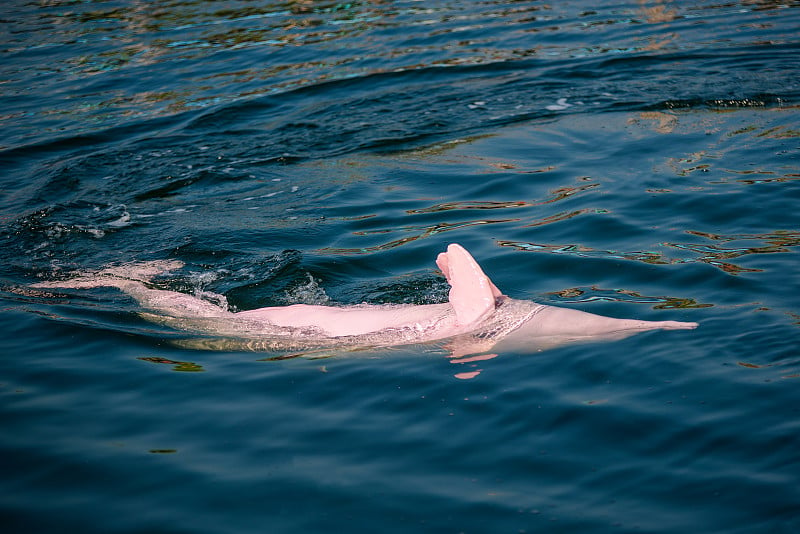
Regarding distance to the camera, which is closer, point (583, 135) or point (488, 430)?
point (488, 430)

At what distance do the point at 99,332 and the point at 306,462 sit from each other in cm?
278

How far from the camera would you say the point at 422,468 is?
442 centimetres

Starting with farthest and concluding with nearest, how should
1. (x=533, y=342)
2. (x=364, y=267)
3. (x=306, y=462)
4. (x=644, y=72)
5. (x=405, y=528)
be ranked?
(x=644, y=72), (x=364, y=267), (x=533, y=342), (x=306, y=462), (x=405, y=528)

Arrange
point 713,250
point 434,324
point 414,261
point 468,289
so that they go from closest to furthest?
point 468,289 → point 434,324 → point 713,250 → point 414,261

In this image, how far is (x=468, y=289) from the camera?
5891 mm

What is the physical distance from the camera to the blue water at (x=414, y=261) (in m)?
4.25

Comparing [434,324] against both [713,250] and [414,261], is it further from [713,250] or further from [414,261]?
[713,250]

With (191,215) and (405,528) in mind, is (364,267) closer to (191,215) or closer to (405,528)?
(191,215)


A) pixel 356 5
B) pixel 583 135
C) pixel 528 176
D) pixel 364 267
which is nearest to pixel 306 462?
pixel 364 267

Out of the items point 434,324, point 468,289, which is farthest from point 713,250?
point 434,324

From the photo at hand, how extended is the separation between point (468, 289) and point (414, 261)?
197 centimetres

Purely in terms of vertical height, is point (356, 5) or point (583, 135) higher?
point (356, 5)

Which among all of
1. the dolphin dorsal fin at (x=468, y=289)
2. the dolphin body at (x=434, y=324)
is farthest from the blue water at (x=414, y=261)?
the dolphin dorsal fin at (x=468, y=289)

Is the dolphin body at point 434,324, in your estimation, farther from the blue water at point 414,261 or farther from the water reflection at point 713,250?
the water reflection at point 713,250
